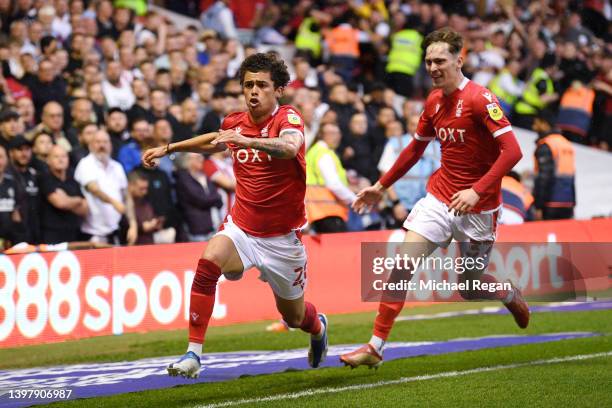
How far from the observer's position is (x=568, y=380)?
8.52 meters

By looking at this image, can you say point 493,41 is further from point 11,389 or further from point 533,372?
point 11,389

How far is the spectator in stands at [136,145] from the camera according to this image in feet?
46.0

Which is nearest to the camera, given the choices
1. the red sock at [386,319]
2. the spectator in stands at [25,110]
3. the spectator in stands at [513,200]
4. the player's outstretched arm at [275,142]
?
the player's outstretched arm at [275,142]

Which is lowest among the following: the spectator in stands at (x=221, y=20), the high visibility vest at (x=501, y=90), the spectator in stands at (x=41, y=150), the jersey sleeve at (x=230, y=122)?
the spectator in stands at (x=41, y=150)

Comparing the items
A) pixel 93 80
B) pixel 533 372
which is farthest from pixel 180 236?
pixel 533 372

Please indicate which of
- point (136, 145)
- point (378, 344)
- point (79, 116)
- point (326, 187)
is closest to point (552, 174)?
point (326, 187)

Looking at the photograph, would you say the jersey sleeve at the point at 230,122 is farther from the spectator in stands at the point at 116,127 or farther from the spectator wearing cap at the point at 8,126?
the spectator in stands at the point at 116,127

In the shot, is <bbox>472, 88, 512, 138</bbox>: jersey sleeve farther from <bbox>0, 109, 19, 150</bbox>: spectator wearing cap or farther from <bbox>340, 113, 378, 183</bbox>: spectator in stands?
<bbox>340, 113, 378, 183</bbox>: spectator in stands

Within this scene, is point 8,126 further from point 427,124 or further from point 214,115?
point 427,124

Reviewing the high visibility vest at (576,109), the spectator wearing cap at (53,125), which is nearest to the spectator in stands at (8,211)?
the spectator wearing cap at (53,125)

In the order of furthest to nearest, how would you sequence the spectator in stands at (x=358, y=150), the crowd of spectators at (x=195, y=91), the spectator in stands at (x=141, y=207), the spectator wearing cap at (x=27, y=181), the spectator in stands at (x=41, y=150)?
the spectator in stands at (x=358, y=150) → the spectator in stands at (x=141, y=207) → the crowd of spectators at (x=195, y=91) → the spectator in stands at (x=41, y=150) → the spectator wearing cap at (x=27, y=181)

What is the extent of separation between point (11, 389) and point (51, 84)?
7.02 m

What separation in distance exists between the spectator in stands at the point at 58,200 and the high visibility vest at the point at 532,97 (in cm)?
1168

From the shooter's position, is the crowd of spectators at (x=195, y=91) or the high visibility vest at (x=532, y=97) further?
the high visibility vest at (x=532, y=97)
